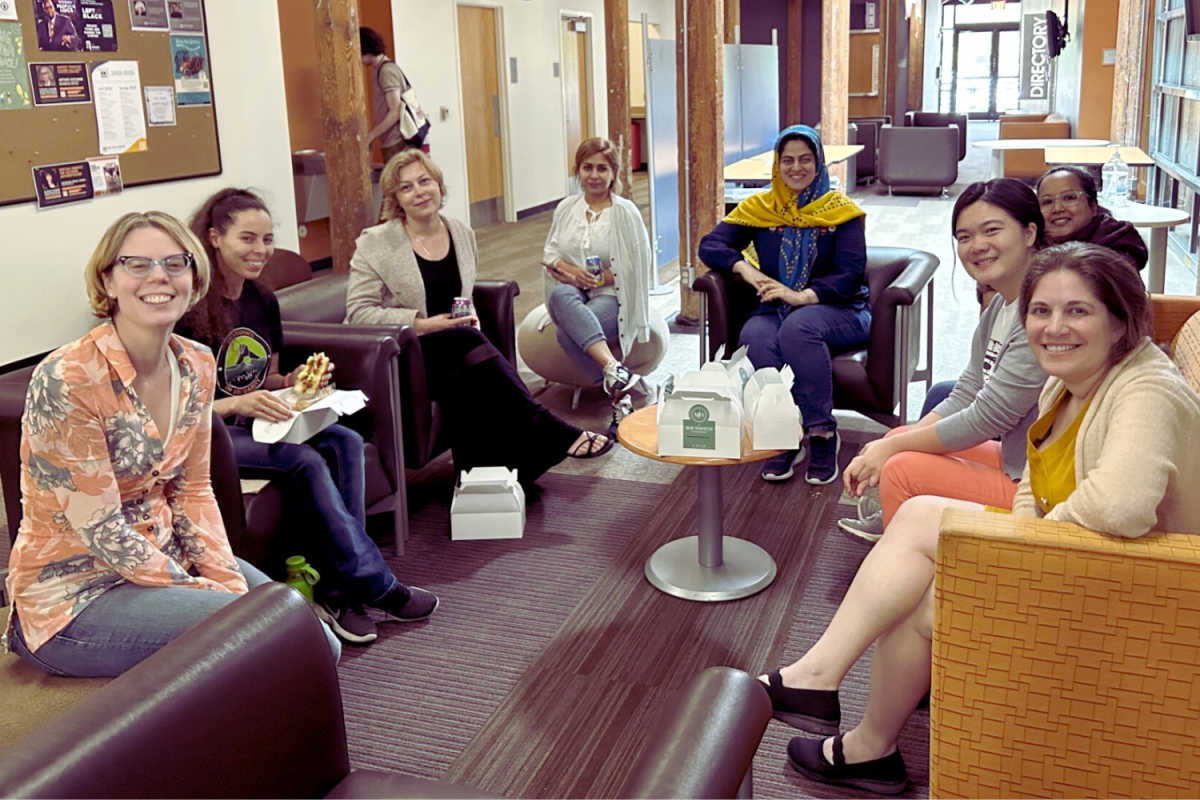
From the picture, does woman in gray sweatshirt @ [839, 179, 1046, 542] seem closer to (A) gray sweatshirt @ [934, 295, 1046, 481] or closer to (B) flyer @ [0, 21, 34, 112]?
(A) gray sweatshirt @ [934, 295, 1046, 481]

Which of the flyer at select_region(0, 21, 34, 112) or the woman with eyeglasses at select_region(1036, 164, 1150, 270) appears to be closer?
the woman with eyeglasses at select_region(1036, 164, 1150, 270)

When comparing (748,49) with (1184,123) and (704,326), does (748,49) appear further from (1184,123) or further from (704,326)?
(704,326)

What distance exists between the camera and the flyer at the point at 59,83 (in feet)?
16.2

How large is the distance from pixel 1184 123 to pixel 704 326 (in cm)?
531

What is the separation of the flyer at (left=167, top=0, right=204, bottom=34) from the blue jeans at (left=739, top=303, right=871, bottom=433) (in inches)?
148

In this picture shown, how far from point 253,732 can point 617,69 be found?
569 cm

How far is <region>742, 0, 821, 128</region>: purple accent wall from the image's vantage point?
1538 centimetres

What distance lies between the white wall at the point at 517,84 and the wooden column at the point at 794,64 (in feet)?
8.43

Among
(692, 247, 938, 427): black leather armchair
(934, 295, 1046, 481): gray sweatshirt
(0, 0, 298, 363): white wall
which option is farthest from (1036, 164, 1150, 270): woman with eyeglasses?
(0, 0, 298, 363): white wall

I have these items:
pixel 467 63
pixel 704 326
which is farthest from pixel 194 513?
pixel 467 63

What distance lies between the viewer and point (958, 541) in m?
1.60

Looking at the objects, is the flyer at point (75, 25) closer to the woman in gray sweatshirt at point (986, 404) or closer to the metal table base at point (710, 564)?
the metal table base at point (710, 564)

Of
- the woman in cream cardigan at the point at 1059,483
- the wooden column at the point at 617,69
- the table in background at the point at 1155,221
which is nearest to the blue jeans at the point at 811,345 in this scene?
the table in background at the point at 1155,221

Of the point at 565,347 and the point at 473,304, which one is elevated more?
the point at 473,304
